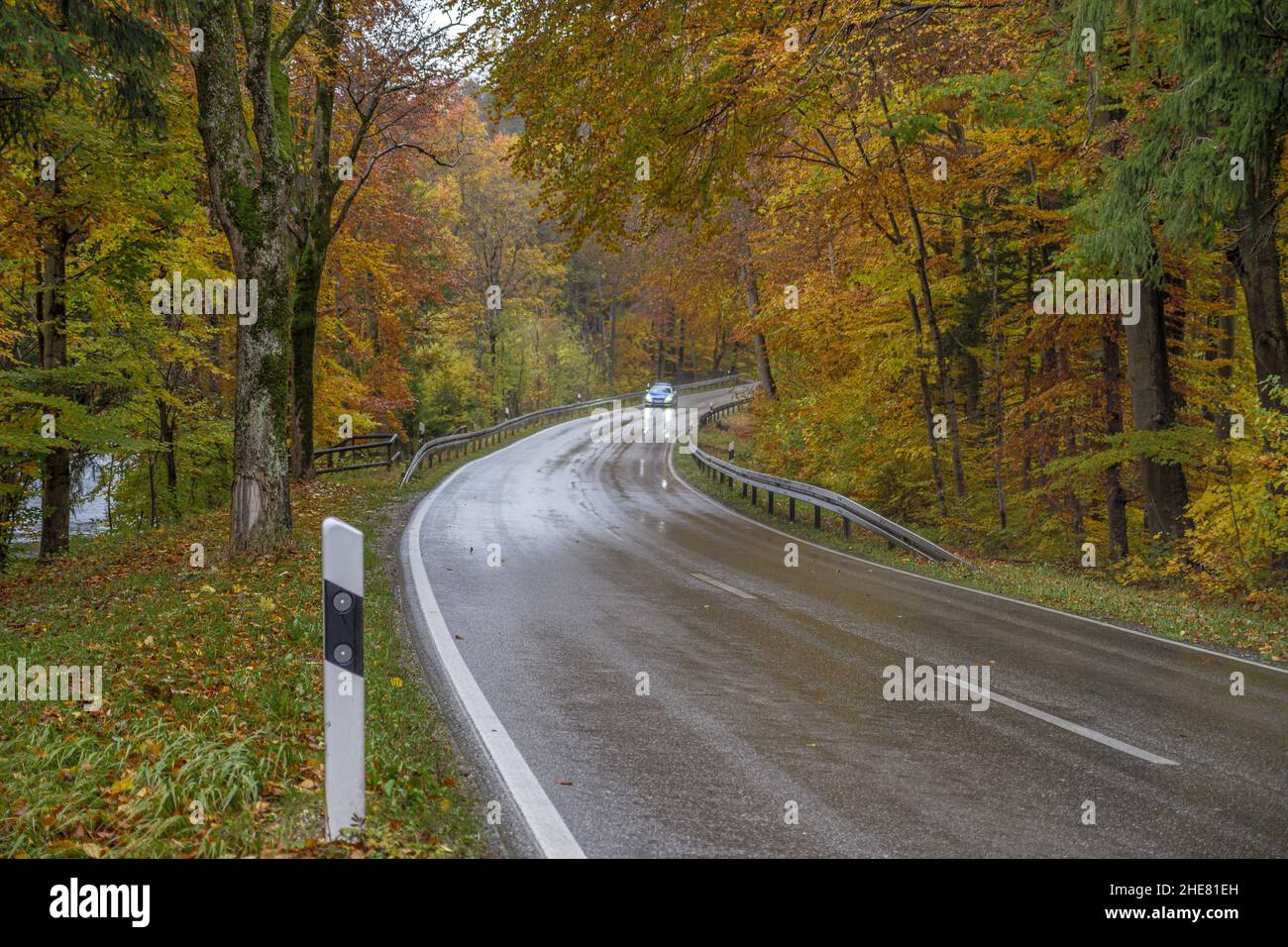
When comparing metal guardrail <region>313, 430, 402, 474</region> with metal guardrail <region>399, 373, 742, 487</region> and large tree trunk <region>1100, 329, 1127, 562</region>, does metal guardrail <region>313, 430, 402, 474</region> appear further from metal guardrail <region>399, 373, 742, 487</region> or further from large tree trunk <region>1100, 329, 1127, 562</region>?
large tree trunk <region>1100, 329, 1127, 562</region>

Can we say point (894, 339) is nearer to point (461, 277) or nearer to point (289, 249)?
point (289, 249)

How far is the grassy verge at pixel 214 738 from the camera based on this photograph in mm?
4145

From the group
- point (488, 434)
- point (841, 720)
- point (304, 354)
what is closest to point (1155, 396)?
point (841, 720)

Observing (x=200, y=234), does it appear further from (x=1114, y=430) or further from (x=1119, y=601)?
(x=1114, y=430)

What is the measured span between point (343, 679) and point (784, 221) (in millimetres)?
24477

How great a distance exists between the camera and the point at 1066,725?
6344 millimetres

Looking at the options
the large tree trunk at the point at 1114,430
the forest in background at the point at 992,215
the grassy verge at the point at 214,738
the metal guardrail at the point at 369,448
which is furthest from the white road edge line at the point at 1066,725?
the metal guardrail at the point at 369,448

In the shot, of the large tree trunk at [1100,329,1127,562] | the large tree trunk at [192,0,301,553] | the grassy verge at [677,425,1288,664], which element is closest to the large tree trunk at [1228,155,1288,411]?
the grassy verge at [677,425,1288,664]

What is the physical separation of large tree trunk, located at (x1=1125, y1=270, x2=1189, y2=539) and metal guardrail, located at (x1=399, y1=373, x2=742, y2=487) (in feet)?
52.5

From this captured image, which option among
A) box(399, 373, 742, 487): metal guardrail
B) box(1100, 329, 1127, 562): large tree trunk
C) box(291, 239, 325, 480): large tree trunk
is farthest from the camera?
box(399, 373, 742, 487): metal guardrail

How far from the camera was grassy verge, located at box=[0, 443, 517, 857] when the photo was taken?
4.14 m

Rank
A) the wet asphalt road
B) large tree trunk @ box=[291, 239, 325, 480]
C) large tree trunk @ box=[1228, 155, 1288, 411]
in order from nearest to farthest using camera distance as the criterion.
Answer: the wet asphalt road
large tree trunk @ box=[1228, 155, 1288, 411]
large tree trunk @ box=[291, 239, 325, 480]
